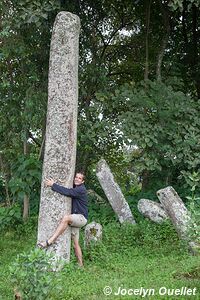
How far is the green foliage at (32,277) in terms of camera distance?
464 centimetres

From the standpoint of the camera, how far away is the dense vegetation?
8.64 meters

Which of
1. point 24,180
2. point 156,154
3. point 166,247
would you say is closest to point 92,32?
point 156,154

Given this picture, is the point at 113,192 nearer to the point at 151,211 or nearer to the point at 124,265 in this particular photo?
the point at 151,211

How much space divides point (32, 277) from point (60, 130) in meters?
2.77

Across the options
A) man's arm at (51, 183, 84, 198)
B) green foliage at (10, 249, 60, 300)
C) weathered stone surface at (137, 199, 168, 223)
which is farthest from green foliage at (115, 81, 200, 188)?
green foliage at (10, 249, 60, 300)

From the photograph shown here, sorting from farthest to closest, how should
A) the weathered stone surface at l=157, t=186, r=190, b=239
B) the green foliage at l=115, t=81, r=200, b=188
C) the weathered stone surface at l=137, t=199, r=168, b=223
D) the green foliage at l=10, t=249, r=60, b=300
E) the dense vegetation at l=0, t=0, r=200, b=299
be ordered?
the green foliage at l=115, t=81, r=200, b=188, the weathered stone surface at l=137, t=199, r=168, b=223, the dense vegetation at l=0, t=0, r=200, b=299, the weathered stone surface at l=157, t=186, r=190, b=239, the green foliage at l=10, t=249, r=60, b=300

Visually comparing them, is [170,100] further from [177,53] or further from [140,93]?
[177,53]

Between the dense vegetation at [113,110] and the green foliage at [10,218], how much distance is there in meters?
0.02

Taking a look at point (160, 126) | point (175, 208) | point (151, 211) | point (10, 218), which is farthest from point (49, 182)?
point (160, 126)

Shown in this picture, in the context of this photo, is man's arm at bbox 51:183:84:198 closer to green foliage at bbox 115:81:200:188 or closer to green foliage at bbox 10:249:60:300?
green foliage at bbox 10:249:60:300

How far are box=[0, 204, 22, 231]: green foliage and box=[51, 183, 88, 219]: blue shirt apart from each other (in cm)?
267

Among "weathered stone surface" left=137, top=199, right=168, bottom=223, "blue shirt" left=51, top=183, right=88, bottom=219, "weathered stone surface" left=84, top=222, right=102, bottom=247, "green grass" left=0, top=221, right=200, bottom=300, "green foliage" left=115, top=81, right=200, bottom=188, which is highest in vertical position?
"green foliage" left=115, top=81, right=200, bottom=188

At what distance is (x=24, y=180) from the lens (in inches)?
370

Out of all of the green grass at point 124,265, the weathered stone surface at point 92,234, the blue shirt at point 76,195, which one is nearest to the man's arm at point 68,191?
the blue shirt at point 76,195
